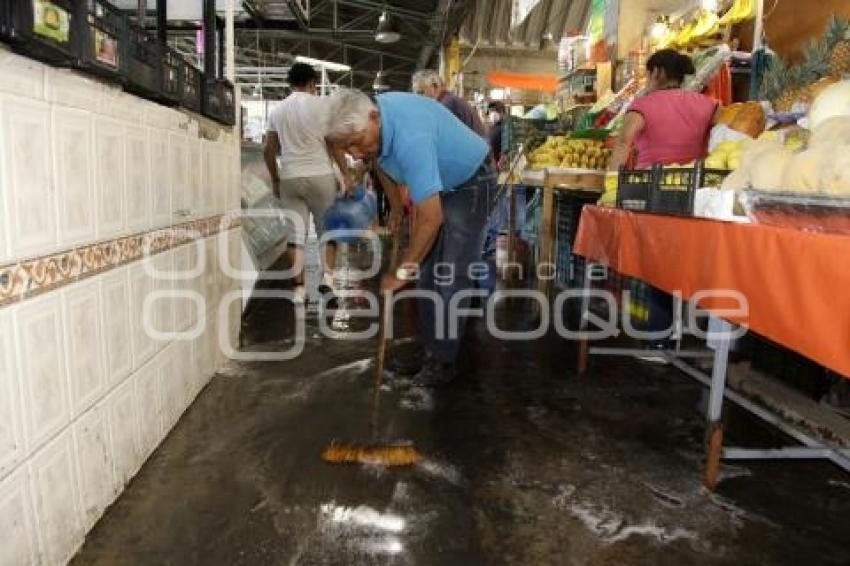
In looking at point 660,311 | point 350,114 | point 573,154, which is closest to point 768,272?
point 350,114

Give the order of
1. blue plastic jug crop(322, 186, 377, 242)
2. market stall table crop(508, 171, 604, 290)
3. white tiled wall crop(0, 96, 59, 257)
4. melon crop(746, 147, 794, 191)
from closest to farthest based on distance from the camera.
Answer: white tiled wall crop(0, 96, 59, 257) → melon crop(746, 147, 794, 191) → market stall table crop(508, 171, 604, 290) → blue plastic jug crop(322, 186, 377, 242)

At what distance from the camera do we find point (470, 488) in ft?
6.71

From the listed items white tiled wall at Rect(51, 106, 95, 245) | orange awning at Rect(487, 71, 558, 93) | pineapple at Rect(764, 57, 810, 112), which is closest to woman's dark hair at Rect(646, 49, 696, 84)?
pineapple at Rect(764, 57, 810, 112)

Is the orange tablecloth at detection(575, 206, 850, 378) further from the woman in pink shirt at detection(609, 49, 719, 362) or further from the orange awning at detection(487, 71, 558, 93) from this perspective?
the orange awning at detection(487, 71, 558, 93)

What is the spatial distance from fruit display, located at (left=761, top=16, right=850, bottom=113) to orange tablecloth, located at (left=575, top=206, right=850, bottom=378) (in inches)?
41.1

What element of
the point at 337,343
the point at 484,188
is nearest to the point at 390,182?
the point at 484,188

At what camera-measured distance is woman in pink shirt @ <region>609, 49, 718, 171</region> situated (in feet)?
10.9

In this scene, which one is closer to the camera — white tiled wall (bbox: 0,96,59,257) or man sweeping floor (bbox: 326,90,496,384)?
white tiled wall (bbox: 0,96,59,257)

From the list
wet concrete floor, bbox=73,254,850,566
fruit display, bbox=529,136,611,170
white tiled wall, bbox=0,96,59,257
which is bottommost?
wet concrete floor, bbox=73,254,850,566

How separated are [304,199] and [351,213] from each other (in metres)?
2.12

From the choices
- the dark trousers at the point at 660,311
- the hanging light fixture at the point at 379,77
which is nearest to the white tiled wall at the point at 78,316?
the dark trousers at the point at 660,311

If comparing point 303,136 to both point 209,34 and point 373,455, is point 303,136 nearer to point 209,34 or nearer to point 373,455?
point 209,34

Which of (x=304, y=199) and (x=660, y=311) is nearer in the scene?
(x=660, y=311)

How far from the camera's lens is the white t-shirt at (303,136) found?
4.46 m
